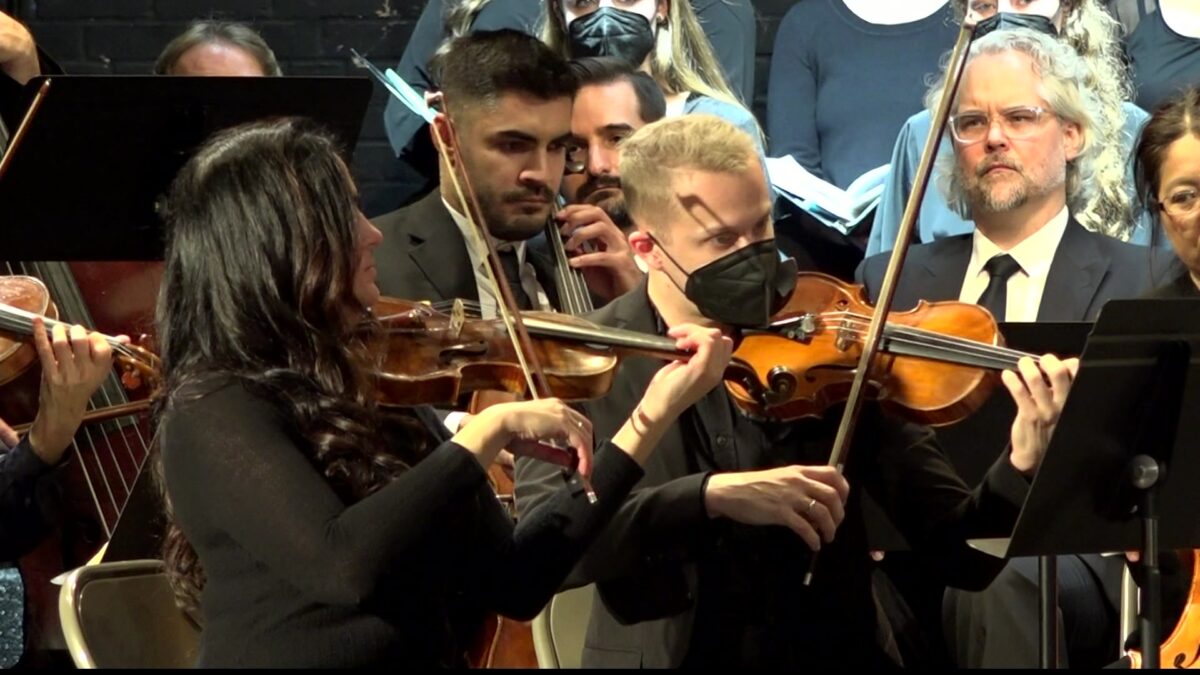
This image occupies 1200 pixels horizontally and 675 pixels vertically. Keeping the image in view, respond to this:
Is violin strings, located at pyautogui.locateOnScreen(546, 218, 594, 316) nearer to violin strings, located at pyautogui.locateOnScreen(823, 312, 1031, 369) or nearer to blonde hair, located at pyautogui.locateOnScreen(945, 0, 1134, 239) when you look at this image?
violin strings, located at pyautogui.locateOnScreen(823, 312, 1031, 369)

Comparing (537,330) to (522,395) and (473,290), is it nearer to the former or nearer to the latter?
(522,395)

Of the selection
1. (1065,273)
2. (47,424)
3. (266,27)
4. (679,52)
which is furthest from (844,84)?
(47,424)

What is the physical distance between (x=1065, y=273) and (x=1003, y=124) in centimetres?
39

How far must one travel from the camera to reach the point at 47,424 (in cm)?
249

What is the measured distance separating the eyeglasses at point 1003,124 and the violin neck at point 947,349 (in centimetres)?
113

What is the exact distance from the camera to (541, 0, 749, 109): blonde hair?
3.81 meters

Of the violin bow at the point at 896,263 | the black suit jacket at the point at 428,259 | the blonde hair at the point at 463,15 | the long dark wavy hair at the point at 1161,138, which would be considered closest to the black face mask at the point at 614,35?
the blonde hair at the point at 463,15

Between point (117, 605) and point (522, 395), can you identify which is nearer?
point (117, 605)

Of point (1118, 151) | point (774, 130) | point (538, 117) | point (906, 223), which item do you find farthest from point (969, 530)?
point (774, 130)

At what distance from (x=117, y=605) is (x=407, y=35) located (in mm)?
2536

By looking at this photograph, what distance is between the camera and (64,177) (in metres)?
2.47

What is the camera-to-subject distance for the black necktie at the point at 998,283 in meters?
3.22

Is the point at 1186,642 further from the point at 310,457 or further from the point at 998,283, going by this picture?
the point at 310,457

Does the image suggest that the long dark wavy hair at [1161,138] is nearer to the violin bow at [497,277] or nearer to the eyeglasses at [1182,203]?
the eyeglasses at [1182,203]
